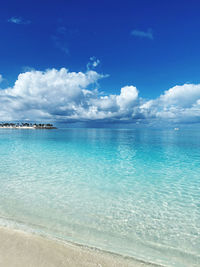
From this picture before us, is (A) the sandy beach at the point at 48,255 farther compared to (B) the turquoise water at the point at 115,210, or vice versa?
(B) the turquoise water at the point at 115,210

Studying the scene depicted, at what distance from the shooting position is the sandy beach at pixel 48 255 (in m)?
3.36

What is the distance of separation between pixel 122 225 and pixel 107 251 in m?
1.65

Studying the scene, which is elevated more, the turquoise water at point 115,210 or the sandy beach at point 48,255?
the sandy beach at point 48,255

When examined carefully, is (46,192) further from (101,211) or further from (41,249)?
(41,249)

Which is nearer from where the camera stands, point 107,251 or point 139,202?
point 107,251

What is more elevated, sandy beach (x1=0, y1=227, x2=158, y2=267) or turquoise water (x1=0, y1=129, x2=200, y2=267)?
sandy beach (x1=0, y1=227, x2=158, y2=267)

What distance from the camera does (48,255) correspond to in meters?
→ 3.59

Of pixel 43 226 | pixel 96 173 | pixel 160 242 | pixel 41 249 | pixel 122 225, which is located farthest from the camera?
pixel 96 173

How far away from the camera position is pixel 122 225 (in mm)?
5418

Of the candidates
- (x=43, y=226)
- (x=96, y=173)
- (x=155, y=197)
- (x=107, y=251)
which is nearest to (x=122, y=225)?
(x=107, y=251)

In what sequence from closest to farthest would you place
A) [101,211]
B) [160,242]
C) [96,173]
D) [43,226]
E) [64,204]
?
[160,242] < [43,226] < [101,211] < [64,204] < [96,173]

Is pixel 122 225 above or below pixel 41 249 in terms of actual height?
below

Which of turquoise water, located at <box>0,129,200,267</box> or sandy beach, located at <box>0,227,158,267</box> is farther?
turquoise water, located at <box>0,129,200,267</box>

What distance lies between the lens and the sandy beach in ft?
11.0
